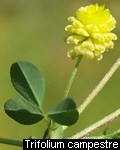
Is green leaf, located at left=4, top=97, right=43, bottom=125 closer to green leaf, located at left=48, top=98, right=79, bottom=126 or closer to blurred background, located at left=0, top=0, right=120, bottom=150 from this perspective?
green leaf, located at left=48, top=98, right=79, bottom=126

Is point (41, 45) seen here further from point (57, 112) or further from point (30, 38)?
point (57, 112)

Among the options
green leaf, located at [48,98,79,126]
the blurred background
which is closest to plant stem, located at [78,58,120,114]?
green leaf, located at [48,98,79,126]

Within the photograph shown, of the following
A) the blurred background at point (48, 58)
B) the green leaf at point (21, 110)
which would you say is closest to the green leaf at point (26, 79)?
the green leaf at point (21, 110)

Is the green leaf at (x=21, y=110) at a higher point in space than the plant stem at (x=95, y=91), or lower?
lower

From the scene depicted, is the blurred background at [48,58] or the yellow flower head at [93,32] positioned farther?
the blurred background at [48,58]

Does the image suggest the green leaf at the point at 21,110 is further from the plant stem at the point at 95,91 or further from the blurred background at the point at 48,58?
the blurred background at the point at 48,58

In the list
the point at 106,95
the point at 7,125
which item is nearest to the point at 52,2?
the point at 106,95
